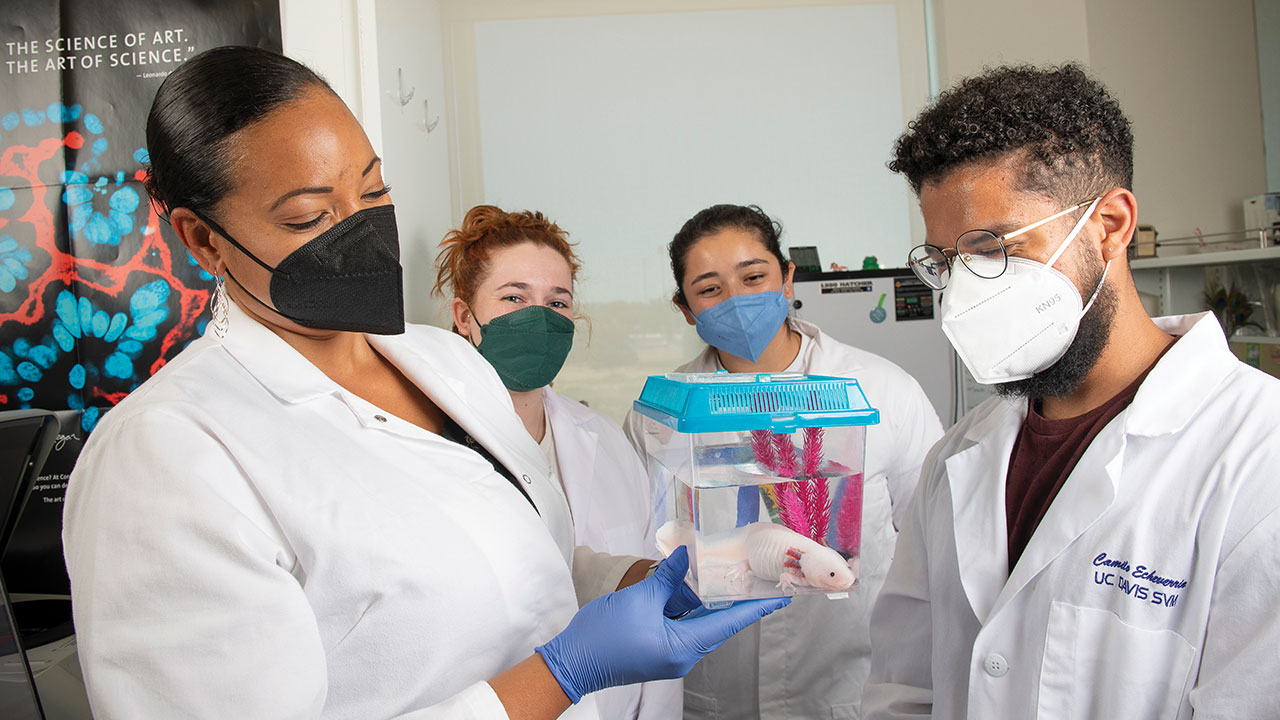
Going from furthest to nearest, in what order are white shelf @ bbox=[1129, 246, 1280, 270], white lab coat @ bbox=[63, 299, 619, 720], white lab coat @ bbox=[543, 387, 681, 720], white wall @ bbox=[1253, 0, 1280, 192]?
white wall @ bbox=[1253, 0, 1280, 192], white shelf @ bbox=[1129, 246, 1280, 270], white lab coat @ bbox=[543, 387, 681, 720], white lab coat @ bbox=[63, 299, 619, 720]

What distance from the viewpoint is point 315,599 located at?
42.3 inches

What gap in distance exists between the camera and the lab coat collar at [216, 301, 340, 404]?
1.19 metres

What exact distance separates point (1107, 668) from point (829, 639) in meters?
1.11

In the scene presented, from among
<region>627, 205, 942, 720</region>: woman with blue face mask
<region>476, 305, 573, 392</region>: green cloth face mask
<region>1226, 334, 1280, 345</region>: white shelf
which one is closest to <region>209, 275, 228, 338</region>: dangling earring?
<region>476, 305, 573, 392</region>: green cloth face mask

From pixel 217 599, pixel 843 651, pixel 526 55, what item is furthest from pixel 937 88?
pixel 217 599

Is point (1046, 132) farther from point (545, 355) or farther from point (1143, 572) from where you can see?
point (545, 355)

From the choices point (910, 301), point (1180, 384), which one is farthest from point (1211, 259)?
point (1180, 384)

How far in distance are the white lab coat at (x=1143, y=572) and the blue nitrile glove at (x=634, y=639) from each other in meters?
0.40

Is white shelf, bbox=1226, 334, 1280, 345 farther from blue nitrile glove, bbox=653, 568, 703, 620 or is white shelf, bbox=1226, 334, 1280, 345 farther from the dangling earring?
the dangling earring

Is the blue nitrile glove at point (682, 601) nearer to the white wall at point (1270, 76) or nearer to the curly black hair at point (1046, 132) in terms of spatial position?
the curly black hair at point (1046, 132)

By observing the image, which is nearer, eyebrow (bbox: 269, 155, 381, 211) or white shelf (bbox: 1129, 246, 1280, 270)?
eyebrow (bbox: 269, 155, 381, 211)

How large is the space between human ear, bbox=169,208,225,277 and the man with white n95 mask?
3.98ft

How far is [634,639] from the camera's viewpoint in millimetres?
1184

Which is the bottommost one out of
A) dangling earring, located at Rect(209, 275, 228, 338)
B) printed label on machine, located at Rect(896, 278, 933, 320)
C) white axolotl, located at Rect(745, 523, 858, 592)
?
white axolotl, located at Rect(745, 523, 858, 592)
